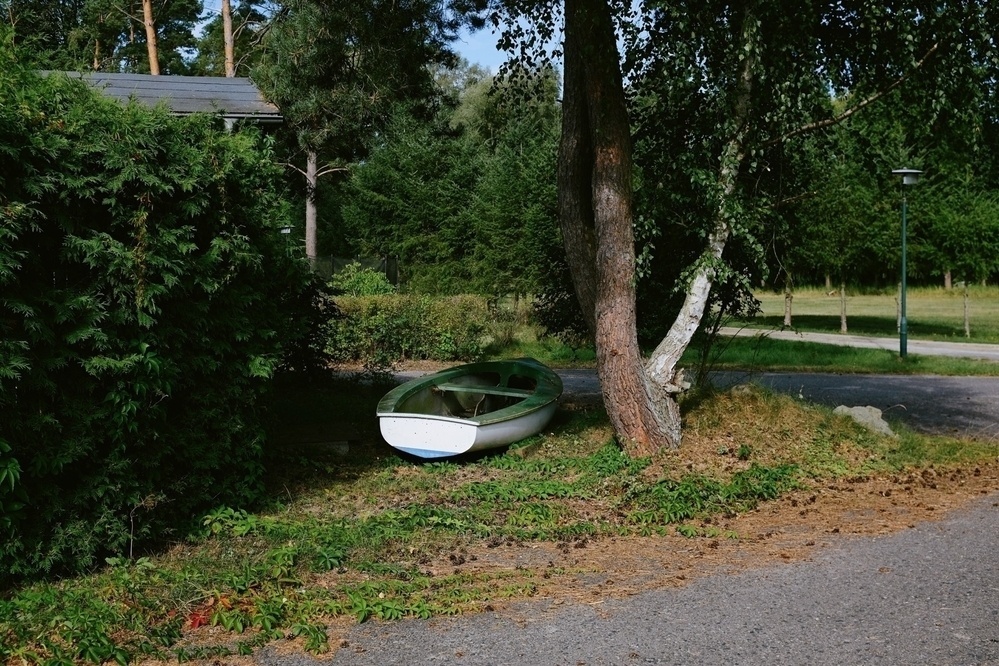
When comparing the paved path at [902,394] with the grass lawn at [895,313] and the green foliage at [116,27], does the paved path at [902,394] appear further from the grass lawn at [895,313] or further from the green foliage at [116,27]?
the green foliage at [116,27]

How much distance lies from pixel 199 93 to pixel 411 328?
6.01m

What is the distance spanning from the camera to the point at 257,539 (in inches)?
234

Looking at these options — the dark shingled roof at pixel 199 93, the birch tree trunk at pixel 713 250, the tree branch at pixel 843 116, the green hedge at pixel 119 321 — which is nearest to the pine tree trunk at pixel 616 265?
the birch tree trunk at pixel 713 250

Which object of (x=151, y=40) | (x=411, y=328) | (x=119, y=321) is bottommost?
(x=411, y=328)

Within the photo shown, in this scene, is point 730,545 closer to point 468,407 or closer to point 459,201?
point 468,407

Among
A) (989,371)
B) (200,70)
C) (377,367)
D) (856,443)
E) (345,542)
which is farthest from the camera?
(200,70)

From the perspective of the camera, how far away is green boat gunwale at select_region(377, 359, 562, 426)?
868 centimetres

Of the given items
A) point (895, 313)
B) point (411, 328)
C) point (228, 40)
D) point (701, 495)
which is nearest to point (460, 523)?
point (701, 495)

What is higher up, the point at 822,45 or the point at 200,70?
the point at 200,70

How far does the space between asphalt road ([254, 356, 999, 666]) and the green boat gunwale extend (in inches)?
140

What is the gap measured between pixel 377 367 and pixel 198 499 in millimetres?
10474

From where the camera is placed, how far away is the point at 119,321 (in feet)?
17.4

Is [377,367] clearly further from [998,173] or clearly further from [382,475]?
[998,173]

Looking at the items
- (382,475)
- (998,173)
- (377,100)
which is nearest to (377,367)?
(377,100)
